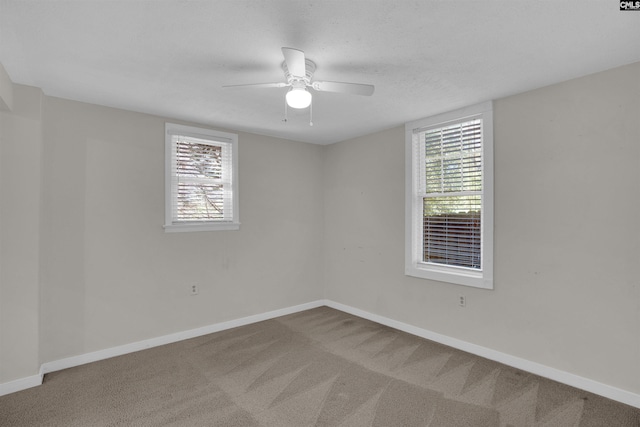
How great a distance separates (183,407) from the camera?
7.67ft

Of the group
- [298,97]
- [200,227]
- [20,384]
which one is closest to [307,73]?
[298,97]

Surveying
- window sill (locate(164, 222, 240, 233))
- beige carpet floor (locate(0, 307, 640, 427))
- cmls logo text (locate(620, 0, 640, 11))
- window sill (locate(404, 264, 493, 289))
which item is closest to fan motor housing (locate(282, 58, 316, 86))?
cmls logo text (locate(620, 0, 640, 11))

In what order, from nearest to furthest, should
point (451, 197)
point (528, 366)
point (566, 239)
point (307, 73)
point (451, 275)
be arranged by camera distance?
point (307, 73), point (566, 239), point (528, 366), point (451, 275), point (451, 197)

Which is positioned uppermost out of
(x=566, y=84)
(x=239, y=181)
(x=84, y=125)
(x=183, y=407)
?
(x=566, y=84)

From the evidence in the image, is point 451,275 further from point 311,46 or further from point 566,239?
point 311,46

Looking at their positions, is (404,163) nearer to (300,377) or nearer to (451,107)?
(451,107)

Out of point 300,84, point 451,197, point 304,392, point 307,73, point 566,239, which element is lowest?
point 304,392

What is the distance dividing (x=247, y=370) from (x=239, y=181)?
219cm

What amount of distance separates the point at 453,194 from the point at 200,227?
9.27 feet

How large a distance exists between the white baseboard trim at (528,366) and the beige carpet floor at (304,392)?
70 millimetres

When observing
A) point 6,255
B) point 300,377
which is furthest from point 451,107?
point 6,255

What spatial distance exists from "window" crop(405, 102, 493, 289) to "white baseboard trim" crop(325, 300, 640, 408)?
0.62 meters

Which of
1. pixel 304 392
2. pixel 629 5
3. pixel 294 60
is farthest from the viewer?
pixel 304 392

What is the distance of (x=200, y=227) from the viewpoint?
12.2 feet
